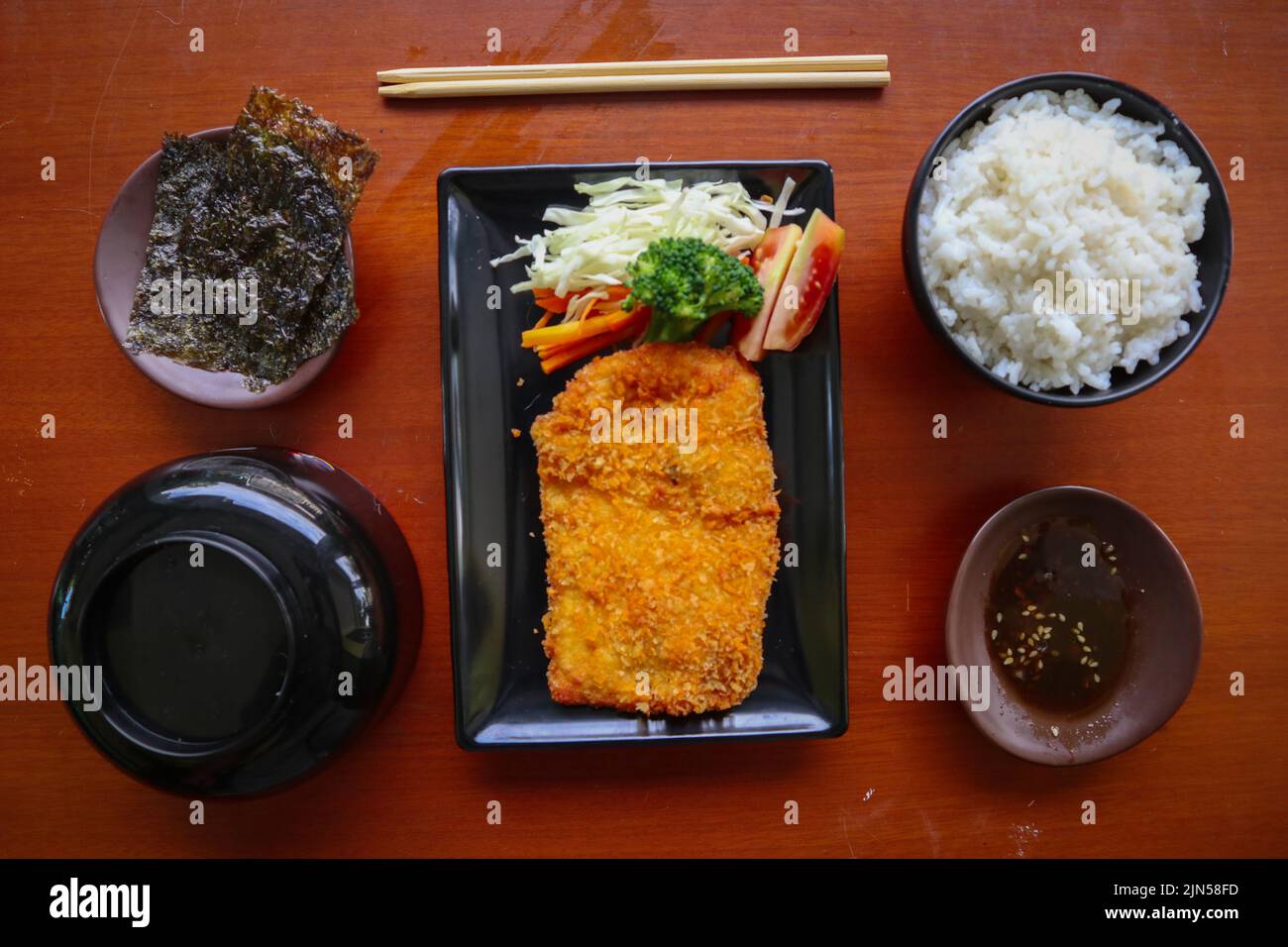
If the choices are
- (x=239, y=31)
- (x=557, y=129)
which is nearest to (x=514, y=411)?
(x=557, y=129)

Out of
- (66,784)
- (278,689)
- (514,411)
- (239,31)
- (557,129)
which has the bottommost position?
(66,784)

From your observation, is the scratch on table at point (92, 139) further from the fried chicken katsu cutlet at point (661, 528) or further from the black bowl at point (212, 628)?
the fried chicken katsu cutlet at point (661, 528)

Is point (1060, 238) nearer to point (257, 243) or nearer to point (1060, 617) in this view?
point (1060, 617)

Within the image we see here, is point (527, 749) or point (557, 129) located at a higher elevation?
point (557, 129)

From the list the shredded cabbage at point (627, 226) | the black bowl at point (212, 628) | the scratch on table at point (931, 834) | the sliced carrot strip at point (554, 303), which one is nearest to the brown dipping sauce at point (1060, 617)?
the scratch on table at point (931, 834)

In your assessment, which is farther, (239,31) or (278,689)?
(239,31)

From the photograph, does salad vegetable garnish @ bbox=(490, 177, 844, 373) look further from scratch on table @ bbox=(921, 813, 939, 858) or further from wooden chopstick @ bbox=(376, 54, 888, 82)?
scratch on table @ bbox=(921, 813, 939, 858)

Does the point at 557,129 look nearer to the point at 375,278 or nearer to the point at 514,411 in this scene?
the point at 375,278

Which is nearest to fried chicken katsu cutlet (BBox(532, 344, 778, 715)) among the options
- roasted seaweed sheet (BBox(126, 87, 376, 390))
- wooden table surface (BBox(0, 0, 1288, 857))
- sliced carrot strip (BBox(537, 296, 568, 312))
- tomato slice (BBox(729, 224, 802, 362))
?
tomato slice (BBox(729, 224, 802, 362))
